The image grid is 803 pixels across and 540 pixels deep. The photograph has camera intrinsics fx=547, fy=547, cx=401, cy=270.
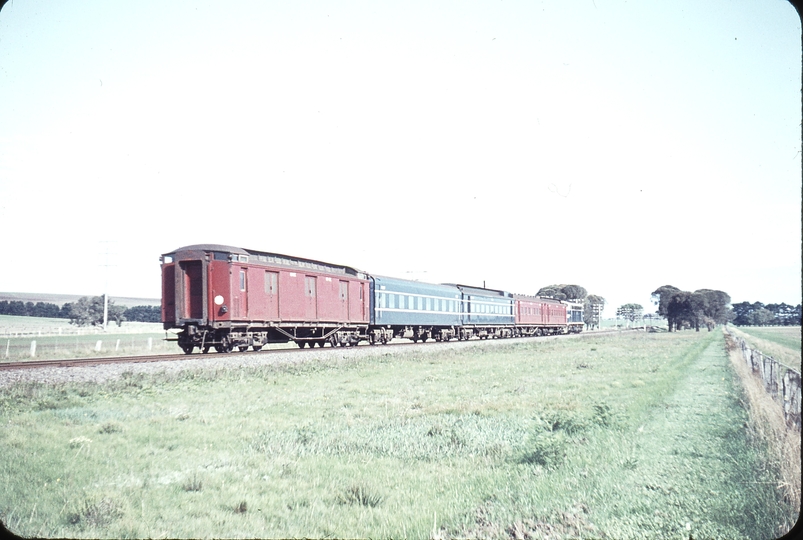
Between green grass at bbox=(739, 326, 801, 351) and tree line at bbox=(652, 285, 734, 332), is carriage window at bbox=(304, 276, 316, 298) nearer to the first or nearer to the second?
green grass at bbox=(739, 326, 801, 351)

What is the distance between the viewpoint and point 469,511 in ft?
18.9

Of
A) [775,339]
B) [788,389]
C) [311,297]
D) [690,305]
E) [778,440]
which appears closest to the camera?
[778,440]

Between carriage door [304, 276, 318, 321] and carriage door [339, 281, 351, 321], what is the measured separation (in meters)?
2.48

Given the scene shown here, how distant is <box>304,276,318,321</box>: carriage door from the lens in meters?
25.0

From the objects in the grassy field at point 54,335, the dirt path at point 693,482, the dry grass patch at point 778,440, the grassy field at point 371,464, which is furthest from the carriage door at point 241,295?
the grassy field at point 54,335

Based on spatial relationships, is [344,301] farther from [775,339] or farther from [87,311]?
[87,311]

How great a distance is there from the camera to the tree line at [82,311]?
62875mm

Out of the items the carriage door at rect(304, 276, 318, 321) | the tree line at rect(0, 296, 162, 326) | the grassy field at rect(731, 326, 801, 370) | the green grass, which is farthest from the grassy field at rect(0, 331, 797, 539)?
the tree line at rect(0, 296, 162, 326)

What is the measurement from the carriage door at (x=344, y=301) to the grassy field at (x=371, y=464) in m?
13.9

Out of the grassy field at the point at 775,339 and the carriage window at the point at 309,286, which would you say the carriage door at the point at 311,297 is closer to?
the carriage window at the point at 309,286

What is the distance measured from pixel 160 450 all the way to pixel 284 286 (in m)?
15.7

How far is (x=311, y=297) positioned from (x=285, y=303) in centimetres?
200

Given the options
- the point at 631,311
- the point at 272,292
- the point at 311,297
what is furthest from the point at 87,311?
the point at 631,311

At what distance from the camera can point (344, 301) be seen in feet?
93.2
